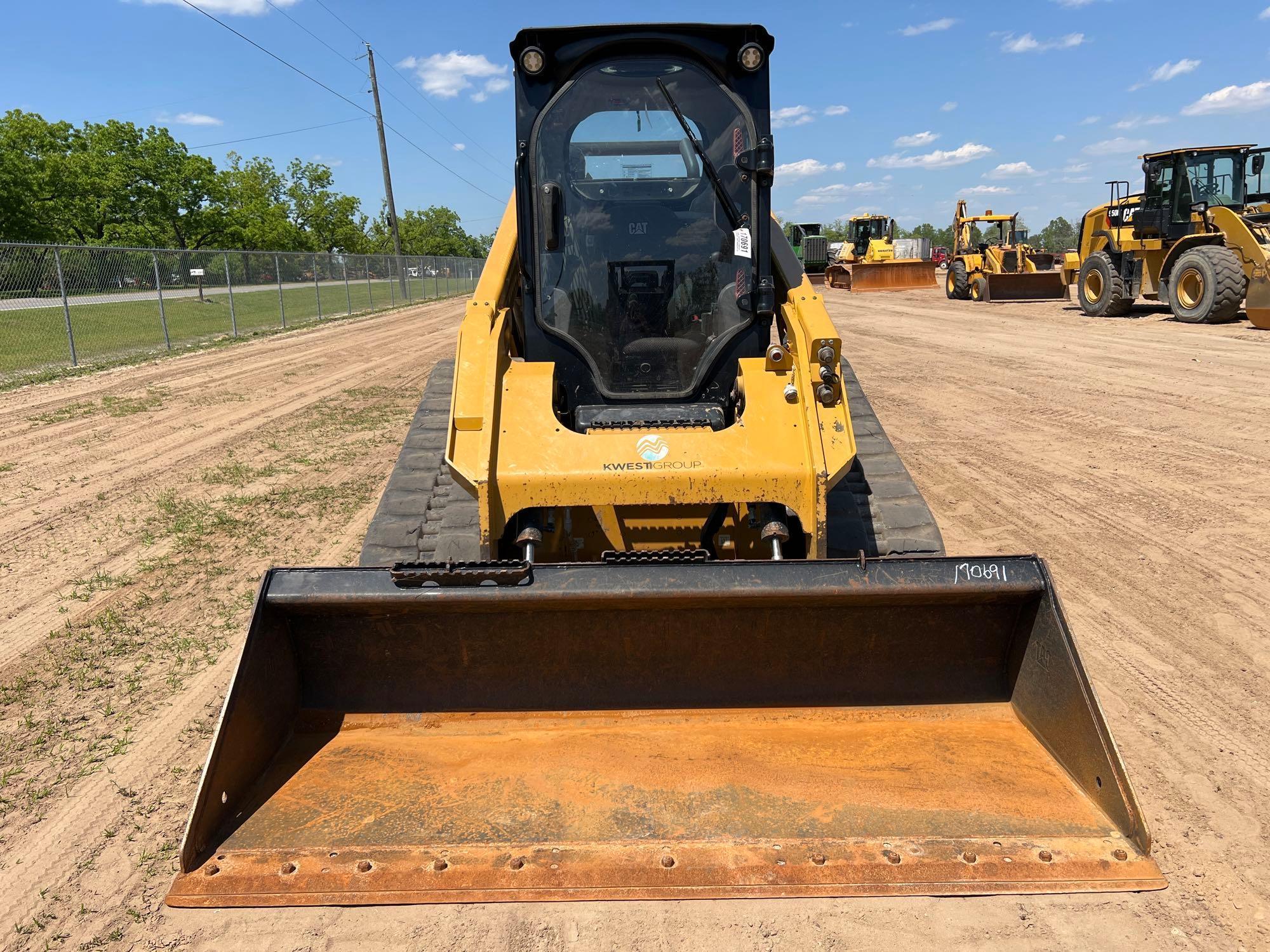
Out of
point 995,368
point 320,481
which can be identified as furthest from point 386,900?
point 995,368

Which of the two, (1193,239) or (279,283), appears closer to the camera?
(1193,239)

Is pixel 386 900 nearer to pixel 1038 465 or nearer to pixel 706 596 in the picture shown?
pixel 706 596

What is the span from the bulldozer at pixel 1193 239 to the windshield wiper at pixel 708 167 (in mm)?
14311

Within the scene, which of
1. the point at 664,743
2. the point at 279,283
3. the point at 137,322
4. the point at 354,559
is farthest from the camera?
the point at 279,283

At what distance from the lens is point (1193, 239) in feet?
51.4

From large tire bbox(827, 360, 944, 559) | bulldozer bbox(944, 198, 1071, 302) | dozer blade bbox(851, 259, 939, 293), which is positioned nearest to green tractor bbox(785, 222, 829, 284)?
dozer blade bbox(851, 259, 939, 293)

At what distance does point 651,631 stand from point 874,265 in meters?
30.6

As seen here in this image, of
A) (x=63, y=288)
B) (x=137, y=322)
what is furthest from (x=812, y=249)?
(x=63, y=288)

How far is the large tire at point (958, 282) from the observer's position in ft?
85.1

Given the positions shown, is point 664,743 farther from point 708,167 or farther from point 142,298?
point 142,298

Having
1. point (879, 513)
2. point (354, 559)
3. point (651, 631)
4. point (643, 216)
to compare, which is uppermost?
point (643, 216)

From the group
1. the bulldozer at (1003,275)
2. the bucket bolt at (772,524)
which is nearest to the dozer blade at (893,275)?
the bulldozer at (1003,275)

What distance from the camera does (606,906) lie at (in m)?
2.50

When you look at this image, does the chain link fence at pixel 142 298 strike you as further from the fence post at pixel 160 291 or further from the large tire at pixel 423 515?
the large tire at pixel 423 515
